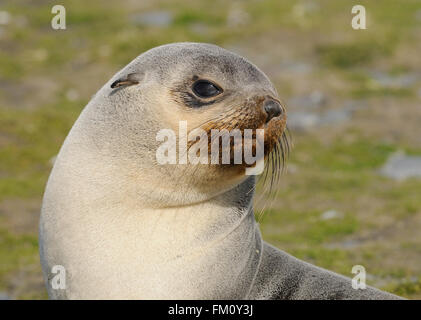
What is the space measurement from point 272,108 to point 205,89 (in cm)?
54

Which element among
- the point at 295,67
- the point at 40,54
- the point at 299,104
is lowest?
the point at 299,104

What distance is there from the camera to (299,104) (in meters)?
20.7

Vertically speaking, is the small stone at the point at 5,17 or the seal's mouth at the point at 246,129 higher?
the seal's mouth at the point at 246,129

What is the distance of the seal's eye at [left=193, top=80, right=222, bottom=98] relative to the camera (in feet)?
19.9

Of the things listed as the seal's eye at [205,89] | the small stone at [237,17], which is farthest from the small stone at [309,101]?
the seal's eye at [205,89]

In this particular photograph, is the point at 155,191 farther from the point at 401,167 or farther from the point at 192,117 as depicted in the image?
the point at 401,167

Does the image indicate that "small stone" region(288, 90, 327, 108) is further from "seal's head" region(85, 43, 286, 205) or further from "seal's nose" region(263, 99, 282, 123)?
"seal's nose" region(263, 99, 282, 123)

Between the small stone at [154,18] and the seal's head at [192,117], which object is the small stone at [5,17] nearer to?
the small stone at [154,18]

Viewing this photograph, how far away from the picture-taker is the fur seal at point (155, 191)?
5910mm

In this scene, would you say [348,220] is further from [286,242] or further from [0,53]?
[0,53]

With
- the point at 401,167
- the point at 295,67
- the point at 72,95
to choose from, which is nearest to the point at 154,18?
the point at 295,67

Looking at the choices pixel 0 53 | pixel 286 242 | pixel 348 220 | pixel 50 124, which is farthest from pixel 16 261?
pixel 0 53

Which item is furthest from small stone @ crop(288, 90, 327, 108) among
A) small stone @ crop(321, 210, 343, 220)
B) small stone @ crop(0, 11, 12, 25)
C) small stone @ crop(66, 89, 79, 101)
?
small stone @ crop(0, 11, 12, 25)
